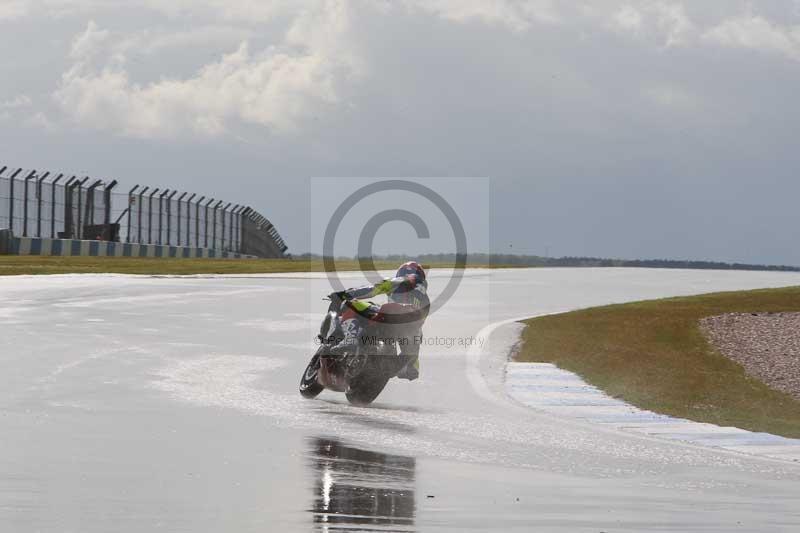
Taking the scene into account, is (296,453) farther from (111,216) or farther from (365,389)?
(111,216)

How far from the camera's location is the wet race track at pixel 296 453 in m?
8.07

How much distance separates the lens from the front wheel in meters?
15.0

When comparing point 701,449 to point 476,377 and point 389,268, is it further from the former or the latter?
point 389,268

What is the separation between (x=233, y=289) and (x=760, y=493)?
24120 millimetres

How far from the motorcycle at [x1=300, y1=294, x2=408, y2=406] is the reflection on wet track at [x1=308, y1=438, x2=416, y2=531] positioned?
2.86m

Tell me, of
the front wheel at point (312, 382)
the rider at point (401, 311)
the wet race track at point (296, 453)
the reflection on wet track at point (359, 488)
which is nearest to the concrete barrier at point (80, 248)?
the wet race track at point (296, 453)

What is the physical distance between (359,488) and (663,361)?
11.8 m

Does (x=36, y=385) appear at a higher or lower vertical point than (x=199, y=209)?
lower

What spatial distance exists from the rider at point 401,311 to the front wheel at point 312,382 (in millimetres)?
368

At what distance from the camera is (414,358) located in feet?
48.4

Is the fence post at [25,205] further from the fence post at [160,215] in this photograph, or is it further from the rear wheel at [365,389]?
the rear wheel at [365,389]

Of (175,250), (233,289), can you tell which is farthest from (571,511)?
(175,250)

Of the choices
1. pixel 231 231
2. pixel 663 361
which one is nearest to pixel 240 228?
pixel 231 231

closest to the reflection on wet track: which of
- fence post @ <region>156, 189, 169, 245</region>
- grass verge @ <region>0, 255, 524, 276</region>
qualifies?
grass verge @ <region>0, 255, 524, 276</region>
